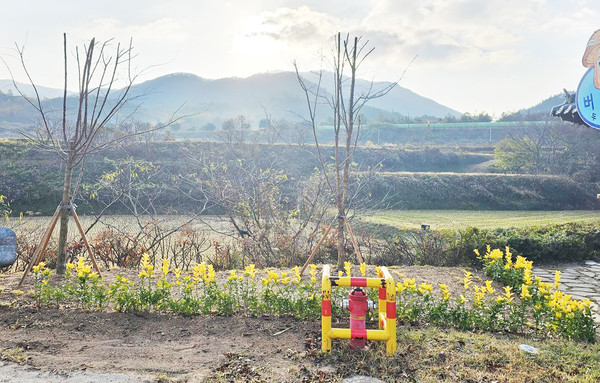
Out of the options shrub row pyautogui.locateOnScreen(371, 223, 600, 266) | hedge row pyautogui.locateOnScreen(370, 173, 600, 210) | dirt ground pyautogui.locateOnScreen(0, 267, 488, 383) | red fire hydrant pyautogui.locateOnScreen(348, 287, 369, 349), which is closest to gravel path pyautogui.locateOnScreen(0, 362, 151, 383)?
dirt ground pyautogui.locateOnScreen(0, 267, 488, 383)

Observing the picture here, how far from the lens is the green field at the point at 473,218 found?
575 inches

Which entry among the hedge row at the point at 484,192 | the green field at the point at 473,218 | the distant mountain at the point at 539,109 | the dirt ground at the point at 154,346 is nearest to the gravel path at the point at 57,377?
the dirt ground at the point at 154,346

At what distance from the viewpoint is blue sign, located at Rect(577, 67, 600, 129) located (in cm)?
384

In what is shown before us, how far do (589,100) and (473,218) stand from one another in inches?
548

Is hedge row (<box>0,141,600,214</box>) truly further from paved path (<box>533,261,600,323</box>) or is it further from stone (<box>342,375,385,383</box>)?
stone (<box>342,375,385,383</box>)

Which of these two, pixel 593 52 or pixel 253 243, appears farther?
pixel 253 243

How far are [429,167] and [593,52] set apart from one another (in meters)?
30.6

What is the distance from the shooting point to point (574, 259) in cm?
734

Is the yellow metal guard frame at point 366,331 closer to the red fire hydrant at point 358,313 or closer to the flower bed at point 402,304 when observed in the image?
the red fire hydrant at point 358,313

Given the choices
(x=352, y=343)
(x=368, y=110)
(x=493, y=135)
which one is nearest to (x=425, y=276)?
(x=352, y=343)

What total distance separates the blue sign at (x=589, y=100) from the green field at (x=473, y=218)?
31.0 feet

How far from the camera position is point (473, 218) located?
17.0m

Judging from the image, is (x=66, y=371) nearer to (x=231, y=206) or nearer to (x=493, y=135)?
(x=231, y=206)

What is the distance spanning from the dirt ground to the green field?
10219mm
